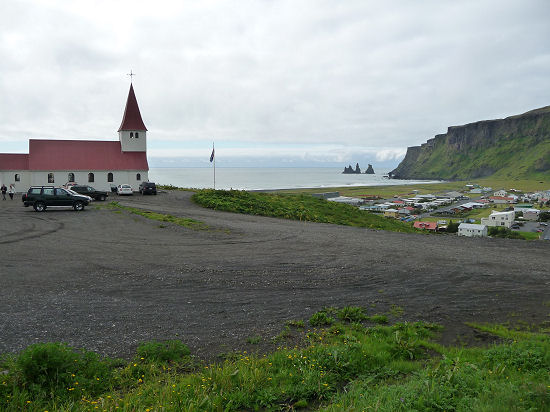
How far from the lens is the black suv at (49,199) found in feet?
94.3

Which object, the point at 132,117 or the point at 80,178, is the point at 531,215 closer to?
the point at 132,117

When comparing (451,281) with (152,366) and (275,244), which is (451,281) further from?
(152,366)

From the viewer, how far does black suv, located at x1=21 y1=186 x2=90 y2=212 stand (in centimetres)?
2874

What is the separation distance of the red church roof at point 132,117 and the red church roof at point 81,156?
294 centimetres

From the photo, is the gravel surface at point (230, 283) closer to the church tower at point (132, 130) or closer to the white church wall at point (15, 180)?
the white church wall at point (15, 180)

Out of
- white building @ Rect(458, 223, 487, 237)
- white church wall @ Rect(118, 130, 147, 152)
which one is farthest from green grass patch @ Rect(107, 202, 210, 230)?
white building @ Rect(458, 223, 487, 237)

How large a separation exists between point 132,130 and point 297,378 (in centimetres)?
5183

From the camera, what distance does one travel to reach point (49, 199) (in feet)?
95.4

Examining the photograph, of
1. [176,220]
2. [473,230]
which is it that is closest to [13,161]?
[176,220]

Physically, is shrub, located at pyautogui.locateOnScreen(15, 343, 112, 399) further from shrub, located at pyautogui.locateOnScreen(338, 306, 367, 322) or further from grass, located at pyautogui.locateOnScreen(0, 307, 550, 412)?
shrub, located at pyautogui.locateOnScreen(338, 306, 367, 322)

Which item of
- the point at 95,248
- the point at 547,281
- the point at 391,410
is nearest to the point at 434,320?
the point at 391,410

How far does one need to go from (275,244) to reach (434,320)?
31.3ft

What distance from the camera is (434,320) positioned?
888 cm

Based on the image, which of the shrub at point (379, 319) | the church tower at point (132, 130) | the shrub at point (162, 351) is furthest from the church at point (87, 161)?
the shrub at point (379, 319)
